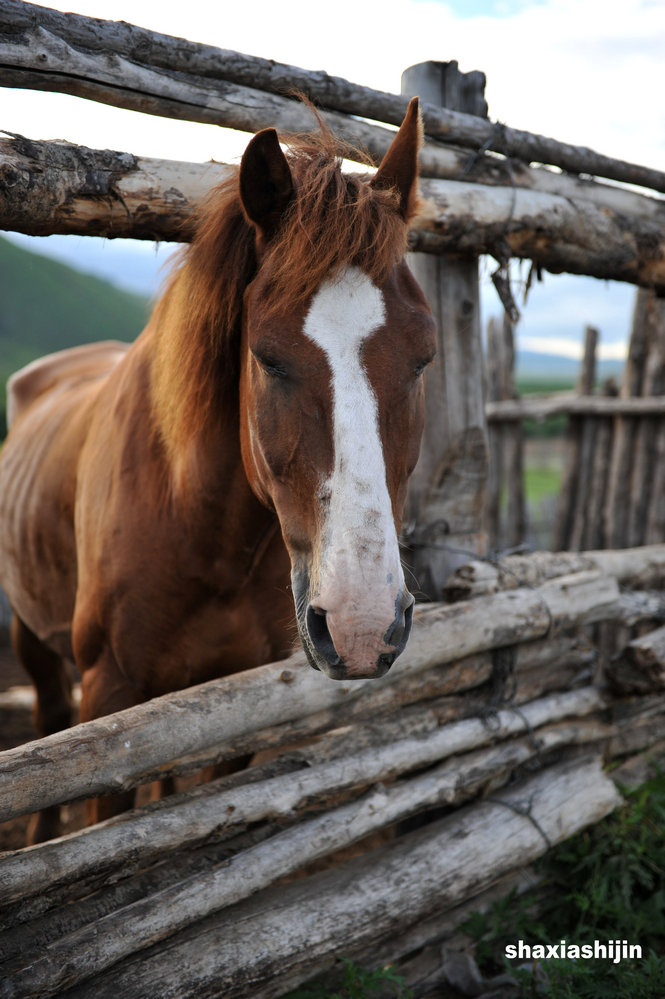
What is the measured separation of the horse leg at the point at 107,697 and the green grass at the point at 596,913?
132cm

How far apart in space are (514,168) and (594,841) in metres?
2.79

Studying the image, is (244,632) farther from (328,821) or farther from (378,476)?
(378,476)

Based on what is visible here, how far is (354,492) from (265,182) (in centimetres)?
88

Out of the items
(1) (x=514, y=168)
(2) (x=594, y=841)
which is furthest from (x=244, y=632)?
(1) (x=514, y=168)

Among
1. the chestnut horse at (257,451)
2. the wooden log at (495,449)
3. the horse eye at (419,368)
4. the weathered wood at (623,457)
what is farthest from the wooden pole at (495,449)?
the horse eye at (419,368)

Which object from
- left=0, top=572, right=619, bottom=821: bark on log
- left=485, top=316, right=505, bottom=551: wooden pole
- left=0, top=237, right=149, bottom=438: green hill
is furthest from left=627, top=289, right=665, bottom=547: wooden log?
left=0, top=237, right=149, bottom=438: green hill

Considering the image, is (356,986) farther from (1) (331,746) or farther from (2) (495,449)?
(2) (495,449)

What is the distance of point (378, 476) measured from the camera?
1554mm

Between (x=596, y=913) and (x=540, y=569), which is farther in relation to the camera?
(x=540, y=569)

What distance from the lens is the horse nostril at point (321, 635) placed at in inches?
59.1

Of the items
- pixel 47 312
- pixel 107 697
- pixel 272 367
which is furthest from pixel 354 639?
pixel 47 312

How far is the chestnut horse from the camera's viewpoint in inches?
61.2

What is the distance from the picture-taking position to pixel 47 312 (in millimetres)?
59500

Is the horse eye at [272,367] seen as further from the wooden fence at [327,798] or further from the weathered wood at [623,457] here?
the weathered wood at [623,457]
